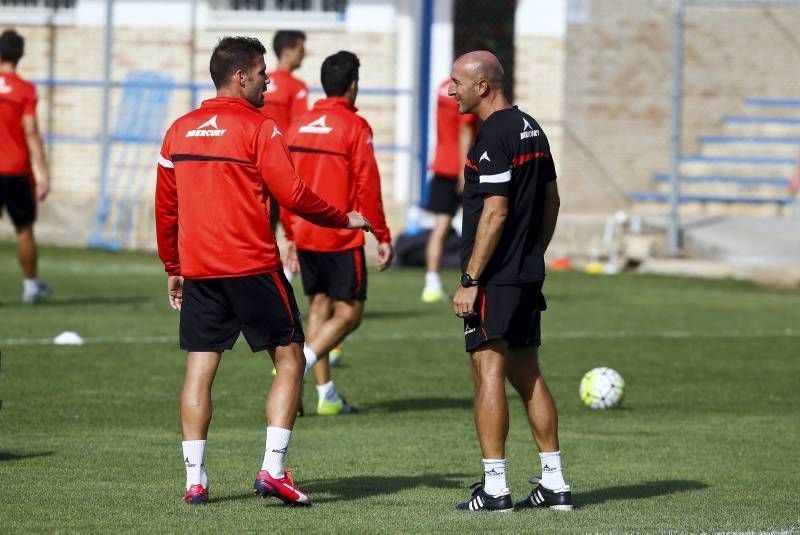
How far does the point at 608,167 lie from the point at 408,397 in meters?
15.9

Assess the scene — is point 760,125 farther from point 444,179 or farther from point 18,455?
A: point 18,455

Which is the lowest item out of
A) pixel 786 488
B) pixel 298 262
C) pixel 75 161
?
pixel 786 488

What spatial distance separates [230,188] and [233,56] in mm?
592

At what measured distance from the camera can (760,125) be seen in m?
27.5

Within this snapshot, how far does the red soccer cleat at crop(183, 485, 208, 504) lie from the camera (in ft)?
24.4

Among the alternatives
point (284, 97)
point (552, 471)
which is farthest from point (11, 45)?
point (552, 471)

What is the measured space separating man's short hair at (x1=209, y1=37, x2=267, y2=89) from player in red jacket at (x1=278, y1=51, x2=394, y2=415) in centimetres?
317

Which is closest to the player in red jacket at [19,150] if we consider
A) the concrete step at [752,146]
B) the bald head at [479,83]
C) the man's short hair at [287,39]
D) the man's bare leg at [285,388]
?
the man's short hair at [287,39]

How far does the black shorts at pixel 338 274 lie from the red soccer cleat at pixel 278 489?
3539mm

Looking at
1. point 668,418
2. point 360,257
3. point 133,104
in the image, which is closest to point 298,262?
point 360,257

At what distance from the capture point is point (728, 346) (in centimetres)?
1498

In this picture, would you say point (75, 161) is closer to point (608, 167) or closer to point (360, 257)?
point (608, 167)

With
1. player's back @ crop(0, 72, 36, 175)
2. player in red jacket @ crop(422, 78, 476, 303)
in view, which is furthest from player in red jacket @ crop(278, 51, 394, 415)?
player in red jacket @ crop(422, 78, 476, 303)

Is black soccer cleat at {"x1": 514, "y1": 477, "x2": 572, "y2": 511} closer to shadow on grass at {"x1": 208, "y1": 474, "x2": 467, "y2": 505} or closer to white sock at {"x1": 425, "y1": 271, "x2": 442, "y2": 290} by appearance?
shadow on grass at {"x1": 208, "y1": 474, "x2": 467, "y2": 505}
